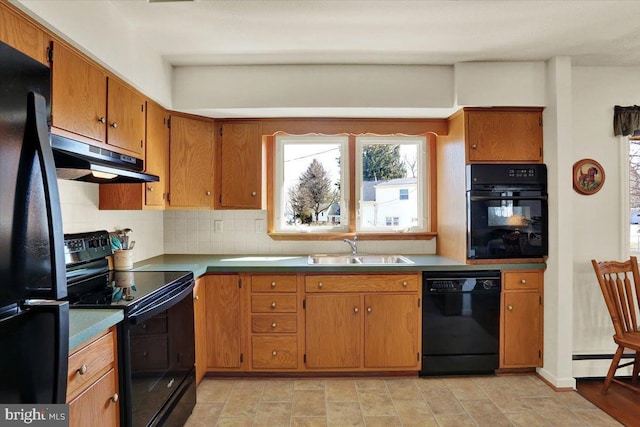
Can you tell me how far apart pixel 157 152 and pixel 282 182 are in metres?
1.12

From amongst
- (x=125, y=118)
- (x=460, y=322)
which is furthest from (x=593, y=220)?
(x=125, y=118)

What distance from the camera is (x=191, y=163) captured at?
2.89m

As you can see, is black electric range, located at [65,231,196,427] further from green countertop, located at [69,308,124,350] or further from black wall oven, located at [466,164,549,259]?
black wall oven, located at [466,164,549,259]

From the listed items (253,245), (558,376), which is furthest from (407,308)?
(253,245)

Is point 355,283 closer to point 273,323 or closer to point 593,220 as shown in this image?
point 273,323

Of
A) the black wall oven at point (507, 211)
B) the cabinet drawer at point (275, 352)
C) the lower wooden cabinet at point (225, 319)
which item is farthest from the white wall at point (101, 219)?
the black wall oven at point (507, 211)

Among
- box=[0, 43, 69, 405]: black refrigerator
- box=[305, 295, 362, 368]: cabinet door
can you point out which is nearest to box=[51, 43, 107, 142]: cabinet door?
box=[0, 43, 69, 405]: black refrigerator

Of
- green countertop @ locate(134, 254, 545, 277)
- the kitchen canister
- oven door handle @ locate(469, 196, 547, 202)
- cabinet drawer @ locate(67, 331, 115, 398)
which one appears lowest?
cabinet drawer @ locate(67, 331, 115, 398)

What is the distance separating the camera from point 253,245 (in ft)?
10.8

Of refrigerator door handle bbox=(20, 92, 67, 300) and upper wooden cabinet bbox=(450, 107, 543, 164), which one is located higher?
upper wooden cabinet bbox=(450, 107, 543, 164)

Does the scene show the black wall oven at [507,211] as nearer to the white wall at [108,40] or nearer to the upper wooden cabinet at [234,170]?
the upper wooden cabinet at [234,170]

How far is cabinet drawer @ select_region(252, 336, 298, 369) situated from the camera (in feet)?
8.87

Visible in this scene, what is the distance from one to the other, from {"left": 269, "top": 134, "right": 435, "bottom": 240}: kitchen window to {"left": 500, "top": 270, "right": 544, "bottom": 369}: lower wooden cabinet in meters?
0.86

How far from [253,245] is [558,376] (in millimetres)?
2646
